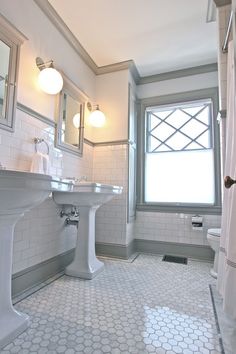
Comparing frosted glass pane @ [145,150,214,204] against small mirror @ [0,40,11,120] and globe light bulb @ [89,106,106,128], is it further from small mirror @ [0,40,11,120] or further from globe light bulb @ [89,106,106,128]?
small mirror @ [0,40,11,120]

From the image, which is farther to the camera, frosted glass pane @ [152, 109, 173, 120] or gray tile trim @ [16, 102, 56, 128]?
frosted glass pane @ [152, 109, 173, 120]

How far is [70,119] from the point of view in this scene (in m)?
2.23

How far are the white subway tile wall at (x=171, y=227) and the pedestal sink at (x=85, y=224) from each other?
91cm

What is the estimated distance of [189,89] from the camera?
2736 millimetres

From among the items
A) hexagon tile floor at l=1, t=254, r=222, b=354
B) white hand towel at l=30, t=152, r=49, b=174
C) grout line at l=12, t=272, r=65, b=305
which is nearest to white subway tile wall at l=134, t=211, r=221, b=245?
hexagon tile floor at l=1, t=254, r=222, b=354

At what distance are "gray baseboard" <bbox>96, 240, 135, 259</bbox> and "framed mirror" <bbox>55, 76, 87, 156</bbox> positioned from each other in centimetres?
114

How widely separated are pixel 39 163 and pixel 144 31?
176 cm

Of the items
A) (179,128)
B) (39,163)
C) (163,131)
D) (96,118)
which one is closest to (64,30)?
(96,118)

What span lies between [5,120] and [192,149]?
215 cm

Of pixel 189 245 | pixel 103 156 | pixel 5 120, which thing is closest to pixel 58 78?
pixel 5 120

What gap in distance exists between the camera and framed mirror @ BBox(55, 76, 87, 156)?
6.66ft

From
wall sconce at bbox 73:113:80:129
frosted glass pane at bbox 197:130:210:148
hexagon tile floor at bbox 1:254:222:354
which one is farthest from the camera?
frosted glass pane at bbox 197:130:210:148

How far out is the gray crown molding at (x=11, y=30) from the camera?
4.71 ft

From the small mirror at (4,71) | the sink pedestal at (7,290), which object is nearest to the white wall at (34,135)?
the small mirror at (4,71)
